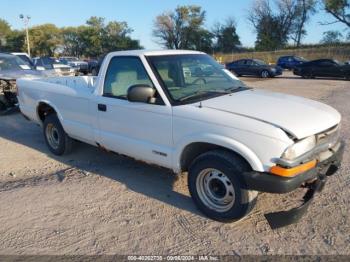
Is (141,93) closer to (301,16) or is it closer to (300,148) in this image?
(300,148)

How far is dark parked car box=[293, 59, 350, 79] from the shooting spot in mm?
23172

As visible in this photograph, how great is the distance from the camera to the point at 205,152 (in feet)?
13.2

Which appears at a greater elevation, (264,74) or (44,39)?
(44,39)

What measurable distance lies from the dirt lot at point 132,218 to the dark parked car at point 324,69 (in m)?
19.4

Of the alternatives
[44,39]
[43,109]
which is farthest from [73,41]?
[43,109]

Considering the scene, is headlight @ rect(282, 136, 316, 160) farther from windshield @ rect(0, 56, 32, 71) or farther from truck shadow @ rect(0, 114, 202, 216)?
windshield @ rect(0, 56, 32, 71)

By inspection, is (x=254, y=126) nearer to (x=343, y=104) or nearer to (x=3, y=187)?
(x=3, y=187)

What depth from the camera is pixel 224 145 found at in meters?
3.69

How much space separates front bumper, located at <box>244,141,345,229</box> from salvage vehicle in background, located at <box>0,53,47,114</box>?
888 cm

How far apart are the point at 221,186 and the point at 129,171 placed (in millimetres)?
2043

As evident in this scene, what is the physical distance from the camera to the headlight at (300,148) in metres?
3.39

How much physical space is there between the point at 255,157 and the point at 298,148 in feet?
1.35

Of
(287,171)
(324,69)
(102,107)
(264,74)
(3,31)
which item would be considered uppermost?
(3,31)

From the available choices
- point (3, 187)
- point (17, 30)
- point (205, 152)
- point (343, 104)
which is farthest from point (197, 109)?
point (17, 30)
